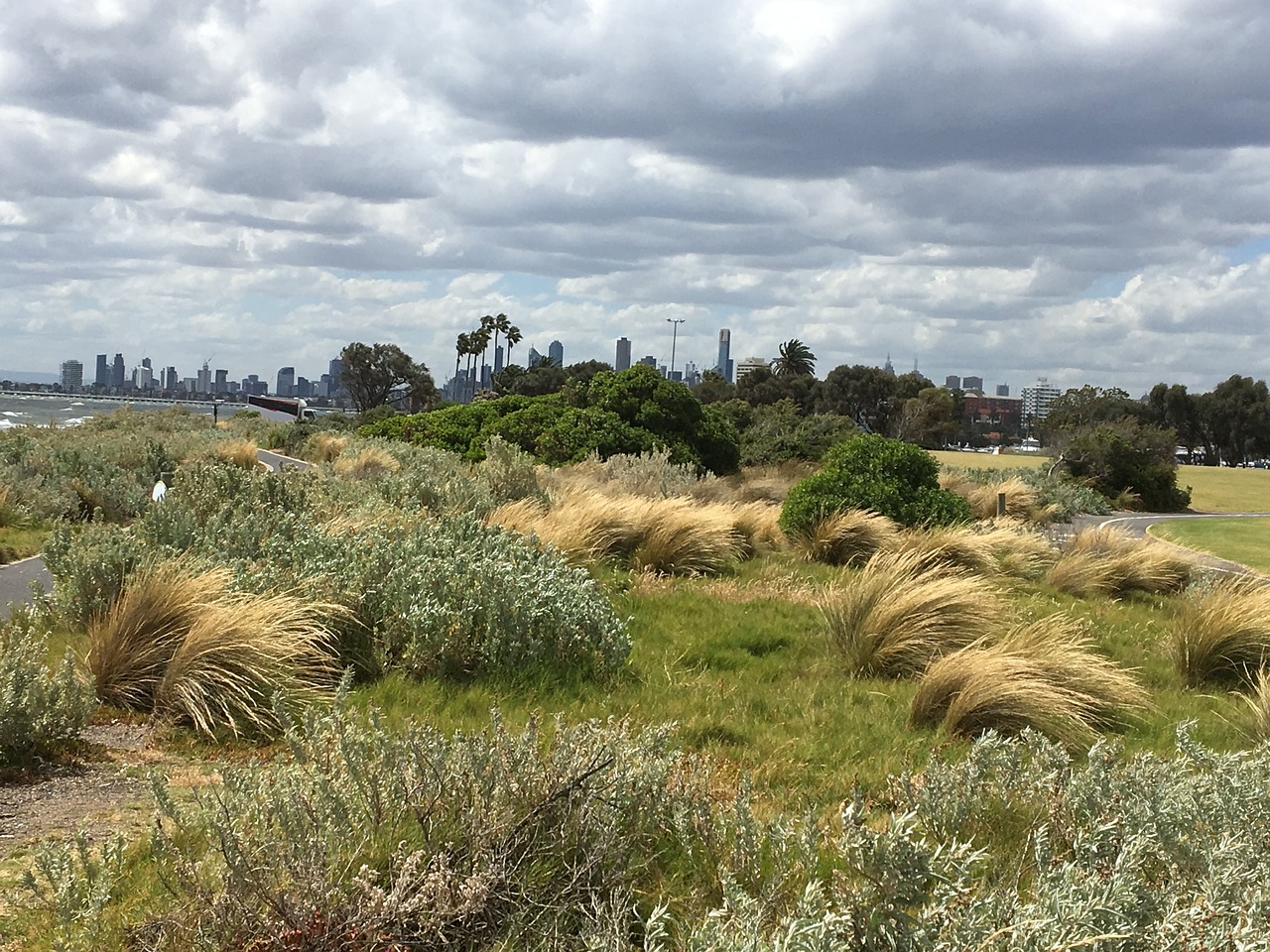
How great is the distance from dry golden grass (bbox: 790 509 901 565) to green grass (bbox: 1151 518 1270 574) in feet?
33.8

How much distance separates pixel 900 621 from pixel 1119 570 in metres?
6.09

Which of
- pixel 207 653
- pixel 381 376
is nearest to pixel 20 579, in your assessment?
pixel 207 653

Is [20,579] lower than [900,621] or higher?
lower

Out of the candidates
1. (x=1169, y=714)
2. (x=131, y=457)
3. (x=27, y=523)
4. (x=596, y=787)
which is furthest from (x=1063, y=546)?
(x=131, y=457)

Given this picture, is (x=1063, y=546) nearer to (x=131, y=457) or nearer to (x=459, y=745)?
(x=459, y=745)

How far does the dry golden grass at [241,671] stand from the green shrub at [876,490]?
8382 mm

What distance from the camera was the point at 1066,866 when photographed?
9.20 feet

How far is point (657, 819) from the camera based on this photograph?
3730 mm

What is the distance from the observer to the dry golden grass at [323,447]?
2825 cm

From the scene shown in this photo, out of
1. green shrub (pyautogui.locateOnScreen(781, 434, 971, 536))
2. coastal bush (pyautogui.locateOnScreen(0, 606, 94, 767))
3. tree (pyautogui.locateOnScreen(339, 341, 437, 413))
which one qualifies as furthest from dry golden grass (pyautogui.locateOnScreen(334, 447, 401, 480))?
tree (pyautogui.locateOnScreen(339, 341, 437, 413))

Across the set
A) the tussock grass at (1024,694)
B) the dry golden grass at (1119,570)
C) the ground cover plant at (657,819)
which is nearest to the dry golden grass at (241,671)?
the ground cover plant at (657,819)

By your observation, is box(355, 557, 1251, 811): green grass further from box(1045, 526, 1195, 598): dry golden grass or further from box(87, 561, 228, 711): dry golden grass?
box(1045, 526, 1195, 598): dry golden grass

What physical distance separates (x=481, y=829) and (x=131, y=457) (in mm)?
19413

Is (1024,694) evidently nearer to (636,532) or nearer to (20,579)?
(636,532)
